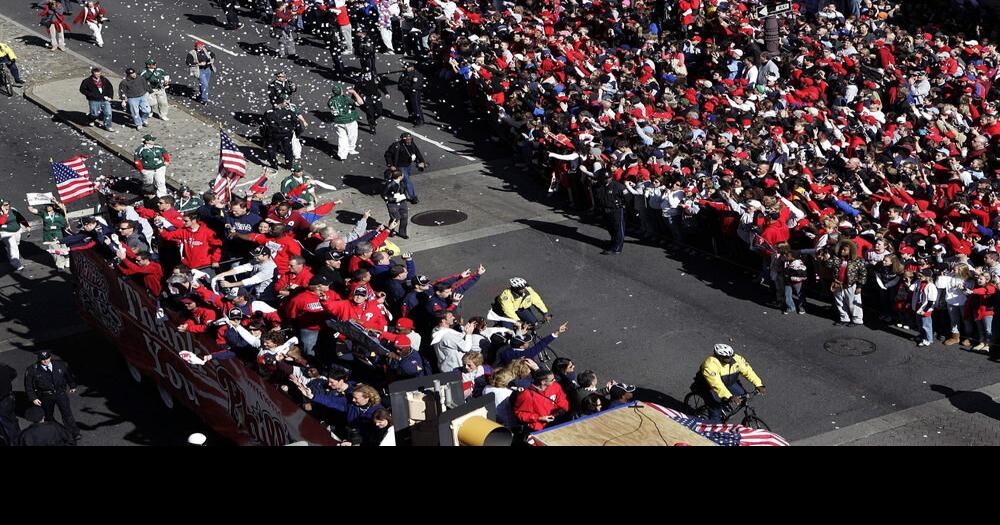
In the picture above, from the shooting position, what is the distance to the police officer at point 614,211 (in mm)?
20203

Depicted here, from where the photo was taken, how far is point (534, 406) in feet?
39.9

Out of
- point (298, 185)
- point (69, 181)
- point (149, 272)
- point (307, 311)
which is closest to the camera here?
point (307, 311)

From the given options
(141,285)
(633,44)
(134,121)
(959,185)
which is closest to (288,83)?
(134,121)

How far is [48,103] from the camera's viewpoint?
3003 centimetres

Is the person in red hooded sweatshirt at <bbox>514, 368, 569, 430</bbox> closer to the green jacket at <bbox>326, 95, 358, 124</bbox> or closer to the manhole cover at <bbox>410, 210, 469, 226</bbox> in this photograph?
the manhole cover at <bbox>410, 210, 469, 226</bbox>

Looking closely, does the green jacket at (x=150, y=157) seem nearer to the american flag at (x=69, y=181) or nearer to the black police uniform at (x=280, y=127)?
the black police uniform at (x=280, y=127)

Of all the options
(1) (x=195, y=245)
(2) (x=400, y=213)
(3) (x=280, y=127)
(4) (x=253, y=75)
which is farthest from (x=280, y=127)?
(1) (x=195, y=245)

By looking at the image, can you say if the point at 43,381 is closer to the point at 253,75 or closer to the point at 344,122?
the point at 344,122

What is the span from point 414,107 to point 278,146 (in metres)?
3.87

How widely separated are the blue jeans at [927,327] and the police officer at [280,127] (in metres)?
14.2

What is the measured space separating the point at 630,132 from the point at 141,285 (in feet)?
36.0

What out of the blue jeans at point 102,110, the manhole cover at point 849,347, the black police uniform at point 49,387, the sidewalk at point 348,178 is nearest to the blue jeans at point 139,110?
the sidewalk at point 348,178
